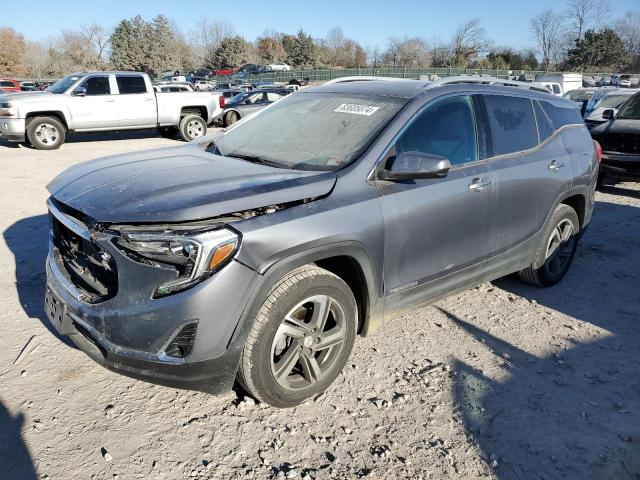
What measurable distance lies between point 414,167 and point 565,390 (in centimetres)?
169

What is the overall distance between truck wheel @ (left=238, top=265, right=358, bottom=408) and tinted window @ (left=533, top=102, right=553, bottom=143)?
8.24 feet

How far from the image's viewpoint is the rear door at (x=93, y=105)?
12.7m

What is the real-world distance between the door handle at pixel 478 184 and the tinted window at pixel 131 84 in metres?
12.1

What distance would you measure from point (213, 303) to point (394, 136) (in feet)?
5.16

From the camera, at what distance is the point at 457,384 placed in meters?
3.25

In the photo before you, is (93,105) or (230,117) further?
A: (230,117)

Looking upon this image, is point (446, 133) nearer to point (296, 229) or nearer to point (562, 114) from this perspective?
point (296, 229)

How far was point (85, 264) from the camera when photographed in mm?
2873

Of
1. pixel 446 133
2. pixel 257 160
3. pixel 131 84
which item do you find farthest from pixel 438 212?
pixel 131 84

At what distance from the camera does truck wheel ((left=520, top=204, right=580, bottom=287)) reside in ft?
14.9

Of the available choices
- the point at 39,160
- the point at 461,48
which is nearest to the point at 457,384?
the point at 39,160

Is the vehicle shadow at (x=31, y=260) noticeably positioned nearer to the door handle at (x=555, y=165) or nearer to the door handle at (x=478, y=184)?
the door handle at (x=478, y=184)

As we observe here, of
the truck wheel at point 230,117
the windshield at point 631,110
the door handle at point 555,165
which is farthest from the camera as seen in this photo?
the truck wheel at point 230,117

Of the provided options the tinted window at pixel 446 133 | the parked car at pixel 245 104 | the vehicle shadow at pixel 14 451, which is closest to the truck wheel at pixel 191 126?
the parked car at pixel 245 104
